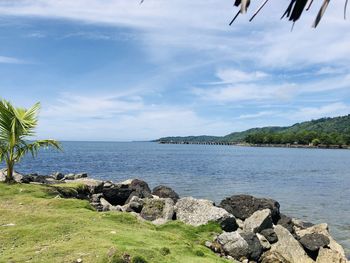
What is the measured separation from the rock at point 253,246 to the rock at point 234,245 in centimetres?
35

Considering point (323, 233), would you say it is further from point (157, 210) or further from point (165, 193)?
point (165, 193)

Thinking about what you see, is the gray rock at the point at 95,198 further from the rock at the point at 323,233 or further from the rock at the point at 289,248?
the rock at the point at 323,233

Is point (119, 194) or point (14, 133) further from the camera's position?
point (119, 194)

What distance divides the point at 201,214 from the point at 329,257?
18.5ft

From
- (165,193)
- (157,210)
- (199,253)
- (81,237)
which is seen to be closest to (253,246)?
(199,253)

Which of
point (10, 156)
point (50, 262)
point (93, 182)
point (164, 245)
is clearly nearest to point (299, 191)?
point (93, 182)

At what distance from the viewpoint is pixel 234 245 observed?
48.3 feet

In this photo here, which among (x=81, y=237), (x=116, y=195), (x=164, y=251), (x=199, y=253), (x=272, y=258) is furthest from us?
(x=116, y=195)

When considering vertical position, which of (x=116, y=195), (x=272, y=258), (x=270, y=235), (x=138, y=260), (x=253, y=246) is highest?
(x=138, y=260)

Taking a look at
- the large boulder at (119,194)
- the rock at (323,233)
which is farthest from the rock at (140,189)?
the rock at (323,233)

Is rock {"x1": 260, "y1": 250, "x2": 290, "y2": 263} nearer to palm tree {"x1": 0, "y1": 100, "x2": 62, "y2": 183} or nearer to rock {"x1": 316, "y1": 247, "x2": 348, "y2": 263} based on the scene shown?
rock {"x1": 316, "y1": 247, "x2": 348, "y2": 263}

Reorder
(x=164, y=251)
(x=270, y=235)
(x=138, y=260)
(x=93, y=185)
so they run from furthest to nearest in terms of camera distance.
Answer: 1. (x=93, y=185)
2. (x=270, y=235)
3. (x=164, y=251)
4. (x=138, y=260)

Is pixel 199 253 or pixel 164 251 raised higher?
pixel 164 251

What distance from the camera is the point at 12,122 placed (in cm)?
1969
